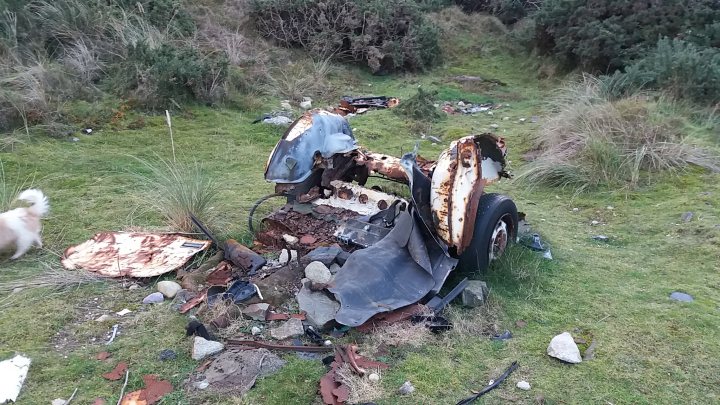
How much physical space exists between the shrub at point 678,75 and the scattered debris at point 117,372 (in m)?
7.04

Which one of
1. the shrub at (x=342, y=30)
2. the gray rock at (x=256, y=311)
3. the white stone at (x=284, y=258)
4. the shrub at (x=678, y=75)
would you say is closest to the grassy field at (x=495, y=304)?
the gray rock at (x=256, y=311)

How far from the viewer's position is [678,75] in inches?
301

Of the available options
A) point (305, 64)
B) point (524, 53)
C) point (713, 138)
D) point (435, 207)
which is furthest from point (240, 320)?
point (524, 53)

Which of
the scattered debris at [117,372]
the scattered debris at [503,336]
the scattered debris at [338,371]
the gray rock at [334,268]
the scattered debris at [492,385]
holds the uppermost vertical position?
the gray rock at [334,268]

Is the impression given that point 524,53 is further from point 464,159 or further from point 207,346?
point 207,346

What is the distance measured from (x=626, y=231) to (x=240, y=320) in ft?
11.2

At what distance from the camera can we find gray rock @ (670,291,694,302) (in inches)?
144

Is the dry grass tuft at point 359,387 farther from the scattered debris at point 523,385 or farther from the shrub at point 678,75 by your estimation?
the shrub at point 678,75

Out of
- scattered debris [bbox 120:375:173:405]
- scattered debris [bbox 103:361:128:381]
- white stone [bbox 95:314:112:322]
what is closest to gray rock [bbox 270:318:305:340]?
scattered debris [bbox 120:375:173:405]

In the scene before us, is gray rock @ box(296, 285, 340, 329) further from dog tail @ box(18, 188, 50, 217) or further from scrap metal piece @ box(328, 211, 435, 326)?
dog tail @ box(18, 188, 50, 217)

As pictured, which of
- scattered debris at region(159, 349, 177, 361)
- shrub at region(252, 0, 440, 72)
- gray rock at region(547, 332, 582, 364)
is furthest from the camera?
shrub at region(252, 0, 440, 72)

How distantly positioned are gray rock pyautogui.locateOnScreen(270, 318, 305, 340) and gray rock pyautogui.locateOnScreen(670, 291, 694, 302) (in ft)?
7.75

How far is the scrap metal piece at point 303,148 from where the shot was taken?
13.5ft

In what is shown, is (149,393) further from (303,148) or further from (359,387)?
(303,148)
